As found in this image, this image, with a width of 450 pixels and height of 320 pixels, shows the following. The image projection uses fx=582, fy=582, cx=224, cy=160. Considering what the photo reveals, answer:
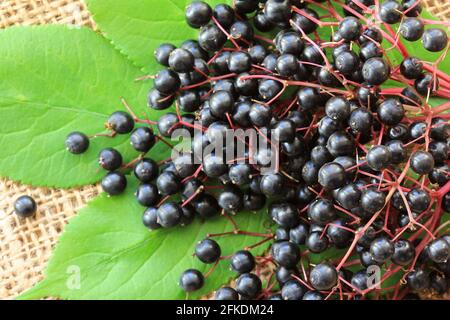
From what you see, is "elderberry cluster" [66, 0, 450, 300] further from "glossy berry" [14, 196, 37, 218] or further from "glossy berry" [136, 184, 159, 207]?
"glossy berry" [14, 196, 37, 218]

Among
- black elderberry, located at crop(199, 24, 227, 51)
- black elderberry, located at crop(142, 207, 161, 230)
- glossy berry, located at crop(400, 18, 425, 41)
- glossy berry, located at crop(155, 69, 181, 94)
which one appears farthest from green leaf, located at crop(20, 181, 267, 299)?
glossy berry, located at crop(400, 18, 425, 41)

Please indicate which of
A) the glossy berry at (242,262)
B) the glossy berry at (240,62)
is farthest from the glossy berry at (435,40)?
the glossy berry at (242,262)

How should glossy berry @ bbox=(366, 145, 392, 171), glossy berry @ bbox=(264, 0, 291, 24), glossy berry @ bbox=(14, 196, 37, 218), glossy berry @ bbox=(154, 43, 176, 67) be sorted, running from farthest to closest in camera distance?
glossy berry @ bbox=(14, 196, 37, 218) → glossy berry @ bbox=(154, 43, 176, 67) → glossy berry @ bbox=(264, 0, 291, 24) → glossy berry @ bbox=(366, 145, 392, 171)

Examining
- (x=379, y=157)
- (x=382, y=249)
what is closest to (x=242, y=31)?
(x=379, y=157)

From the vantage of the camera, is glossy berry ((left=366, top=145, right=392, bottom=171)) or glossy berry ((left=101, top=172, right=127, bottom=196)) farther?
glossy berry ((left=101, top=172, right=127, bottom=196))

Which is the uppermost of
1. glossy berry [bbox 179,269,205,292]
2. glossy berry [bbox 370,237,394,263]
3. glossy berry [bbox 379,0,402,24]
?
glossy berry [bbox 379,0,402,24]

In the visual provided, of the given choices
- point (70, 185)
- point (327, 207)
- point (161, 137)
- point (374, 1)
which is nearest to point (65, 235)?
point (70, 185)
